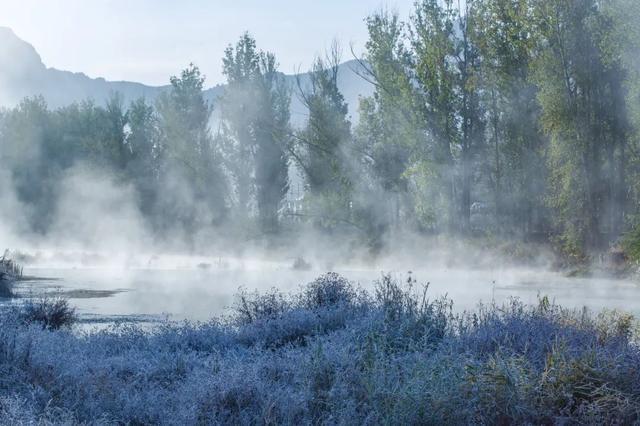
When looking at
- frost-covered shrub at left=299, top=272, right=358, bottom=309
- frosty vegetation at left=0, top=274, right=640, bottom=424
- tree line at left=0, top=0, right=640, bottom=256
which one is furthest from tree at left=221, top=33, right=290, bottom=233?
frosty vegetation at left=0, top=274, right=640, bottom=424

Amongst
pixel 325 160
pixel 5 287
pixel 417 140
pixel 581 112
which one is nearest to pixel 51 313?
pixel 5 287

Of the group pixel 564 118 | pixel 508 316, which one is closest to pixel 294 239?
pixel 564 118

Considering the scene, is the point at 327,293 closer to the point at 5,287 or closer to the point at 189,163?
the point at 5,287

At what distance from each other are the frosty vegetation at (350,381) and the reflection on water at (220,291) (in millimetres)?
5539

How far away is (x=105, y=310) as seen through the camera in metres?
18.3

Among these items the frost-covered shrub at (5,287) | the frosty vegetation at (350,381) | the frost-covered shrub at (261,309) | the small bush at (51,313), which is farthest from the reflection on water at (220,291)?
the frosty vegetation at (350,381)

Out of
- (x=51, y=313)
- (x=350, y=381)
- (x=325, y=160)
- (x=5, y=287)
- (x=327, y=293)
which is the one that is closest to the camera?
(x=350, y=381)

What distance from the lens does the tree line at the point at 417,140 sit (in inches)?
1336

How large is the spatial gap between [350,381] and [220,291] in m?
16.5

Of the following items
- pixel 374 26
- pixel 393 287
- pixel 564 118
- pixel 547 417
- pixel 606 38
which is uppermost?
pixel 374 26

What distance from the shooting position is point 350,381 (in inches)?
308

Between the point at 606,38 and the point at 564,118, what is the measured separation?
3.34 meters

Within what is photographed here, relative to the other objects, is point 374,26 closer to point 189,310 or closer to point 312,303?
point 189,310

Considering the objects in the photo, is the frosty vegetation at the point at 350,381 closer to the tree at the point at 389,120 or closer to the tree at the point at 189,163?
the tree at the point at 389,120
